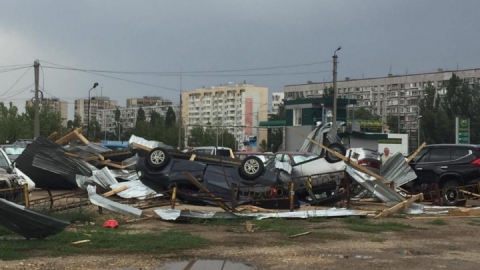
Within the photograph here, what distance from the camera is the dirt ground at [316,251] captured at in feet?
25.9

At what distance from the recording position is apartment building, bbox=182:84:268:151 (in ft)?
444

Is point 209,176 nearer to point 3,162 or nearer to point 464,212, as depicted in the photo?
point 3,162

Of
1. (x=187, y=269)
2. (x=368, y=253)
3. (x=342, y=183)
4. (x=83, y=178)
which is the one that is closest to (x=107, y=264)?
(x=187, y=269)

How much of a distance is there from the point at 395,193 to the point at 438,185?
A: 11.1 feet

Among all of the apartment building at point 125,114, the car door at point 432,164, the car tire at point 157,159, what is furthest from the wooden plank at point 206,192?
the apartment building at point 125,114

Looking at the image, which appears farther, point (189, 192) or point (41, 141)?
point (41, 141)

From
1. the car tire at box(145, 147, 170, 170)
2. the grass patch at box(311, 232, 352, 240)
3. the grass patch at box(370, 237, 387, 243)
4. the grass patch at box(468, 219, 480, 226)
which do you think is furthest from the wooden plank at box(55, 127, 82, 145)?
the grass patch at box(468, 219, 480, 226)

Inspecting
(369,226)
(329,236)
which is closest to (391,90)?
(369,226)

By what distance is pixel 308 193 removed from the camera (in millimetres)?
15625

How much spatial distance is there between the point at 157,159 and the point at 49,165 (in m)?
3.95

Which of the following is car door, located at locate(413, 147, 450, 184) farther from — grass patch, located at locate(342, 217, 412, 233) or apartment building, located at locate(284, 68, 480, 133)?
apartment building, located at locate(284, 68, 480, 133)

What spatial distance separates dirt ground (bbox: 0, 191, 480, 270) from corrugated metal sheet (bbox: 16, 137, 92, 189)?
19.3ft

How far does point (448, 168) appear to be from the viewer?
56.8 ft

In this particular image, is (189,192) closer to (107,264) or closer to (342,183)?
(342,183)
